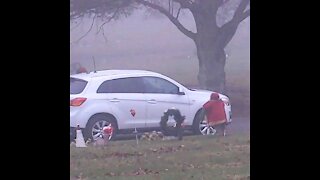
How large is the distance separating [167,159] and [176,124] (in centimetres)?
32

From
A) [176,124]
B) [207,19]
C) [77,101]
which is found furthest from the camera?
[207,19]

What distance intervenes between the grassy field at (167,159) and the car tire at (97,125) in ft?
0.33

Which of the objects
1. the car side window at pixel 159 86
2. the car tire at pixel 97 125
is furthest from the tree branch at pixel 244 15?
the car tire at pixel 97 125

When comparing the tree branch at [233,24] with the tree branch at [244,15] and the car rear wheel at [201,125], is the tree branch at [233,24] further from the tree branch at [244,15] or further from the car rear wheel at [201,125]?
the car rear wheel at [201,125]

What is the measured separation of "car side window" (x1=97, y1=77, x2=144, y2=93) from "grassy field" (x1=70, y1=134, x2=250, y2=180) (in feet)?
1.50

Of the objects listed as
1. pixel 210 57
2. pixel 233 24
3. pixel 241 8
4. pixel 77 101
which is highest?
pixel 241 8

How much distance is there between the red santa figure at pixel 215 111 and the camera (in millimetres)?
6492

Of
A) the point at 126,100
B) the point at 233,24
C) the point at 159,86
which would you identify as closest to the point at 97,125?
the point at 126,100

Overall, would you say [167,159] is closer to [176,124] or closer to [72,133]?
[176,124]

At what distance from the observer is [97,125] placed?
6375mm
